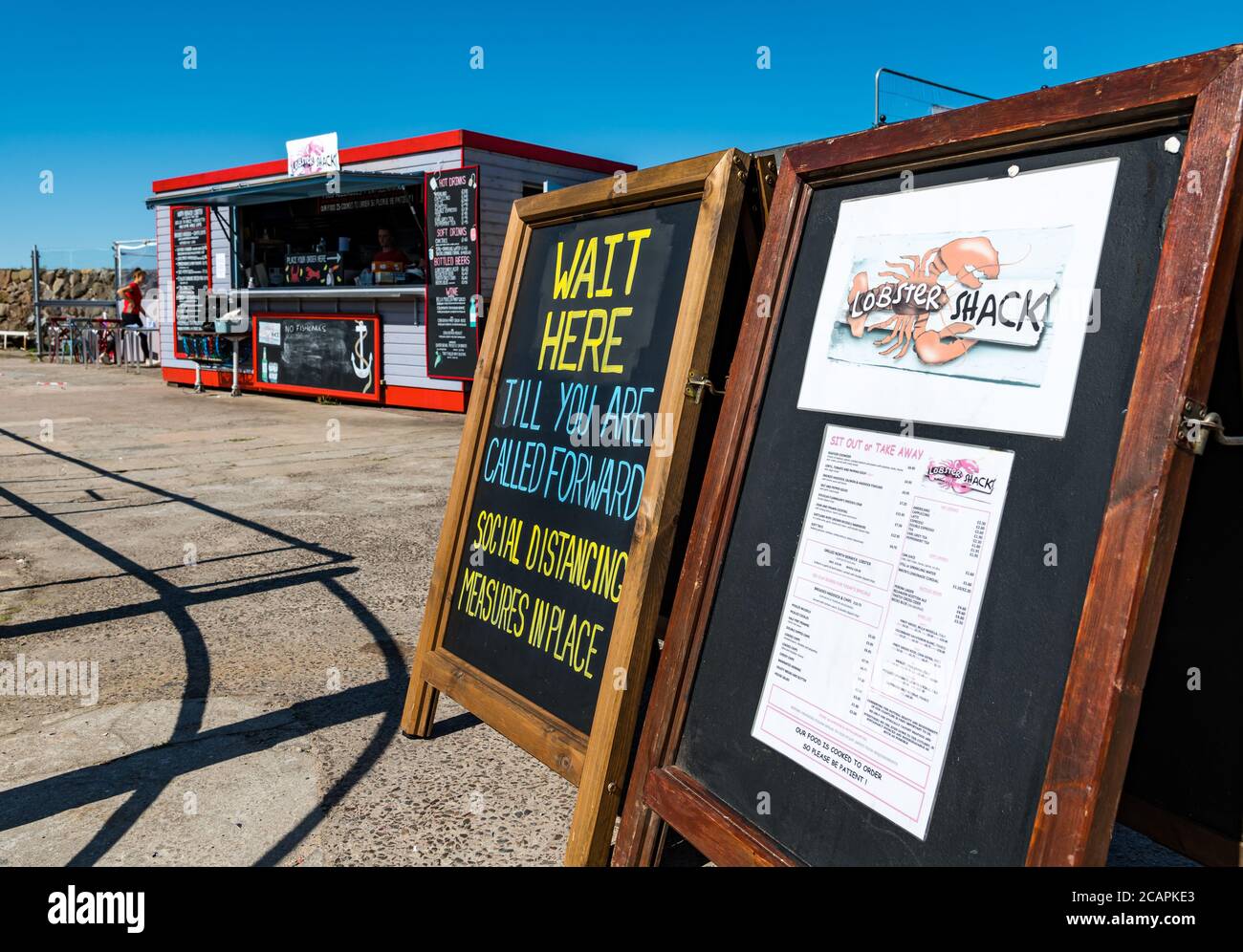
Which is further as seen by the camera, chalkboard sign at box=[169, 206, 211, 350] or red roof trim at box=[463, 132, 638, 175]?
chalkboard sign at box=[169, 206, 211, 350]

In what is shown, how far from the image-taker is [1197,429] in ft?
4.79

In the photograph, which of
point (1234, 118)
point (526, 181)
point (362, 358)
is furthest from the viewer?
point (362, 358)

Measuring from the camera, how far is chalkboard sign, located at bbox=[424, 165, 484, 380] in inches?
510

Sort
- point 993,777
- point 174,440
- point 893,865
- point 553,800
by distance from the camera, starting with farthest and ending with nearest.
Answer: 1. point 174,440
2. point 553,800
3. point 893,865
4. point 993,777

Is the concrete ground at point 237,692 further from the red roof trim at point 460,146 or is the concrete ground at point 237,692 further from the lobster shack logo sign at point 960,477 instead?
the red roof trim at point 460,146

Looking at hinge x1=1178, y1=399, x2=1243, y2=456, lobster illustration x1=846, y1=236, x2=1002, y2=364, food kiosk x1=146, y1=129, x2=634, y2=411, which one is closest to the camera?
hinge x1=1178, y1=399, x2=1243, y2=456

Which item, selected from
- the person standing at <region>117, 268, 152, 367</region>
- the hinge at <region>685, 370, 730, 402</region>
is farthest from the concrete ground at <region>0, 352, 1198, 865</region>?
the person standing at <region>117, 268, 152, 367</region>

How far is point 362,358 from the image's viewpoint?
14734 millimetres

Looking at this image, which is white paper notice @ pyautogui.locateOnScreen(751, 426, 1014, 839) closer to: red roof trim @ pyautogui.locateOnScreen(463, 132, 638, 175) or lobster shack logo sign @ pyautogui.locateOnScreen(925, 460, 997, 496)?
lobster shack logo sign @ pyautogui.locateOnScreen(925, 460, 997, 496)

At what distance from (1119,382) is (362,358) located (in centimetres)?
1404

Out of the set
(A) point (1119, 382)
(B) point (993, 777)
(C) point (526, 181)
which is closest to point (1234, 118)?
(A) point (1119, 382)

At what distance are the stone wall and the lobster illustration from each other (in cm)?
3451

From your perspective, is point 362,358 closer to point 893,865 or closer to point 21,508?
point 21,508

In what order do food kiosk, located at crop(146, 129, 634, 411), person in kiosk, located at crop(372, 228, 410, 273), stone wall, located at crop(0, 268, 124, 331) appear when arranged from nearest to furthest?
food kiosk, located at crop(146, 129, 634, 411) < person in kiosk, located at crop(372, 228, 410, 273) < stone wall, located at crop(0, 268, 124, 331)
